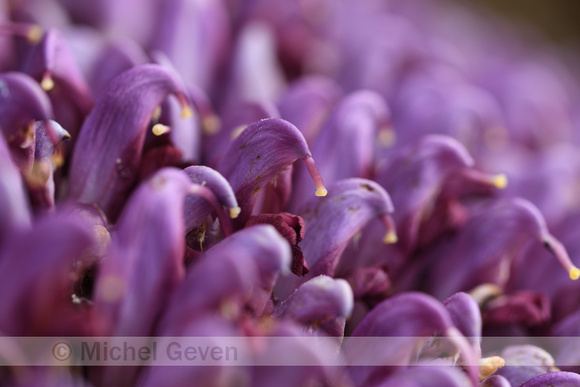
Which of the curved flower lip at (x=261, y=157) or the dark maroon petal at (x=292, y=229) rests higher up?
the curved flower lip at (x=261, y=157)

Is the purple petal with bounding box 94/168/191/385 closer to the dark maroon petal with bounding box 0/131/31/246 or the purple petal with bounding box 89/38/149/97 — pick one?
the dark maroon petal with bounding box 0/131/31/246

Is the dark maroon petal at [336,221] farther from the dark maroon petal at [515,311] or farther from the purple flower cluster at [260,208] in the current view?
the dark maroon petal at [515,311]

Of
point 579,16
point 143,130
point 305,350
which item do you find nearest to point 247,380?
point 305,350

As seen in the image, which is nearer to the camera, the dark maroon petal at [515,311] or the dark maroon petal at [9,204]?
the dark maroon petal at [9,204]

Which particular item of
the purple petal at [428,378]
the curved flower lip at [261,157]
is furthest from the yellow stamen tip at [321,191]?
the purple petal at [428,378]

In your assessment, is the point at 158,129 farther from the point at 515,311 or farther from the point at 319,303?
the point at 515,311

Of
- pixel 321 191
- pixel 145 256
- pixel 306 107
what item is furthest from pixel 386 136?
pixel 145 256

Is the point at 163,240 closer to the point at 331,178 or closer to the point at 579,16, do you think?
the point at 331,178
